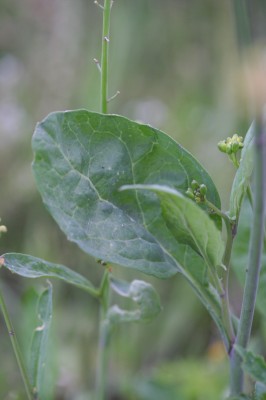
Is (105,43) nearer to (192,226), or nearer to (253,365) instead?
(192,226)

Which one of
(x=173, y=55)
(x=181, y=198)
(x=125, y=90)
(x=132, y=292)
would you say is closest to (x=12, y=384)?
(x=132, y=292)

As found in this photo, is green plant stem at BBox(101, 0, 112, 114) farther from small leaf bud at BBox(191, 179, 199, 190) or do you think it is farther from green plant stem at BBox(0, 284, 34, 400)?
green plant stem at BBox(0, 284, 34, 400)

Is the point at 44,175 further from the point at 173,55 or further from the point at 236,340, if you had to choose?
the point at 173,55

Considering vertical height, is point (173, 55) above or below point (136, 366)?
above

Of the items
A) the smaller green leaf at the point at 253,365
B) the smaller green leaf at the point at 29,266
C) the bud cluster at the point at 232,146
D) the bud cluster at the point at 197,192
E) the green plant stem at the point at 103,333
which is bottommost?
the green plant stem at the point at 103,333

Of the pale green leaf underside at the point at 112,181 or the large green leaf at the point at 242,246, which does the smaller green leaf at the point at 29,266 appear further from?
the large green leaf at the point at 242,246

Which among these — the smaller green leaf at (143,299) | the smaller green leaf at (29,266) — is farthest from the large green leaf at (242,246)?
the smaller green leaf at (29,266)
